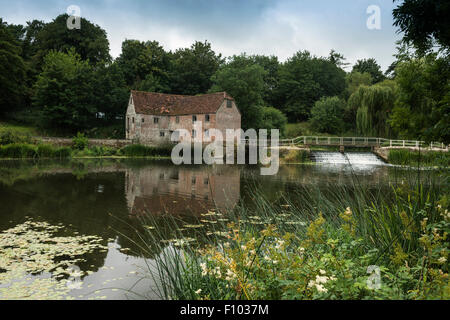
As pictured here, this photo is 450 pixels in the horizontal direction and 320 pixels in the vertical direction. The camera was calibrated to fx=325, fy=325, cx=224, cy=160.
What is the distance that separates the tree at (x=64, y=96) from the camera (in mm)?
39594

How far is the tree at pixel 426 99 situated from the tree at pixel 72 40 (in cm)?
5070

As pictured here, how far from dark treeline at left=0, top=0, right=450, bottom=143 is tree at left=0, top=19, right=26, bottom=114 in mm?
120

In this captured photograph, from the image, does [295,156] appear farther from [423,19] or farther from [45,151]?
[423,19]

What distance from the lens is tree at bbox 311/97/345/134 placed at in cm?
4516

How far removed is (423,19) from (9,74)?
49.1 meters

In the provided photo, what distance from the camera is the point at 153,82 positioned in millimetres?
48969

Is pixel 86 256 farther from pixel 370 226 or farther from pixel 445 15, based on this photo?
pixel 445 15

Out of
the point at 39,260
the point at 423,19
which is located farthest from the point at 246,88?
the point at 39,260

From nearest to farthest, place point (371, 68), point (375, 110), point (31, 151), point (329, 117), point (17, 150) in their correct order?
point (17, 150), point (31, 151), point (375, 110), point (329, 117), point (371, 68)

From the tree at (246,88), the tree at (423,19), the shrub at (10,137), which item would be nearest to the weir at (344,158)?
the tree at (246,88)

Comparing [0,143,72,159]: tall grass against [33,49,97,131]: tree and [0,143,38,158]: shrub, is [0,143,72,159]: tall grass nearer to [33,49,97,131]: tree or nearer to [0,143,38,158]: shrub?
[0,143,38,158]: shrub

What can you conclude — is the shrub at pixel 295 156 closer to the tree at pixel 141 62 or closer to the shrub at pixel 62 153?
the shrub at pixel 62 153
